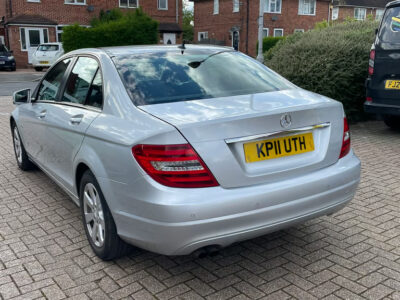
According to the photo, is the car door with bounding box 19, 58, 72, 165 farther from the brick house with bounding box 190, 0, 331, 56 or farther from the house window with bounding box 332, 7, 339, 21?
the house window with bounding box 332, 7, 339, 21

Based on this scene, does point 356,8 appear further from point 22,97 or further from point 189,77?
point 189,77

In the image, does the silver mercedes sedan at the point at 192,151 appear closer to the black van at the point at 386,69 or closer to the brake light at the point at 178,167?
the brake light at the point at 178,167

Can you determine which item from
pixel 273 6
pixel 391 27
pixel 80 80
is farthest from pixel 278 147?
pixel 273 6

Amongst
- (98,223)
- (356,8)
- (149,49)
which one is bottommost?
(98,223)

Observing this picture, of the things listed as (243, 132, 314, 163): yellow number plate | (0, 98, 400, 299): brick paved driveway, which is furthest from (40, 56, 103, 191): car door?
(243, 132, 314, 163): yellow number plate

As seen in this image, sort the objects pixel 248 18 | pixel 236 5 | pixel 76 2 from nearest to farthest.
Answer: pixel 76 2, pixel 248 18, pixel 236 5

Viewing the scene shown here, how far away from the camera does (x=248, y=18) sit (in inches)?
1483

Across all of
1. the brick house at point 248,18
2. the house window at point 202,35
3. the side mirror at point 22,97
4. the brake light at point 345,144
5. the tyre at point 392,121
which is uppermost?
the brick house at point 248,18

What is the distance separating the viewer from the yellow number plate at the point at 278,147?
9.05 feet

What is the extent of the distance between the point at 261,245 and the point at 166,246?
1.21m

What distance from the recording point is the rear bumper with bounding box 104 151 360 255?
2.58 meters

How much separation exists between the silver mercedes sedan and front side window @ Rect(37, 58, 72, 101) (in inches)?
21.2

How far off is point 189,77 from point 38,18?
106 feet

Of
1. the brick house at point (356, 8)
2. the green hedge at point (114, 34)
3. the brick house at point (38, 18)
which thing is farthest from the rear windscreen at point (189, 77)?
the brick house at point (356, 8)
